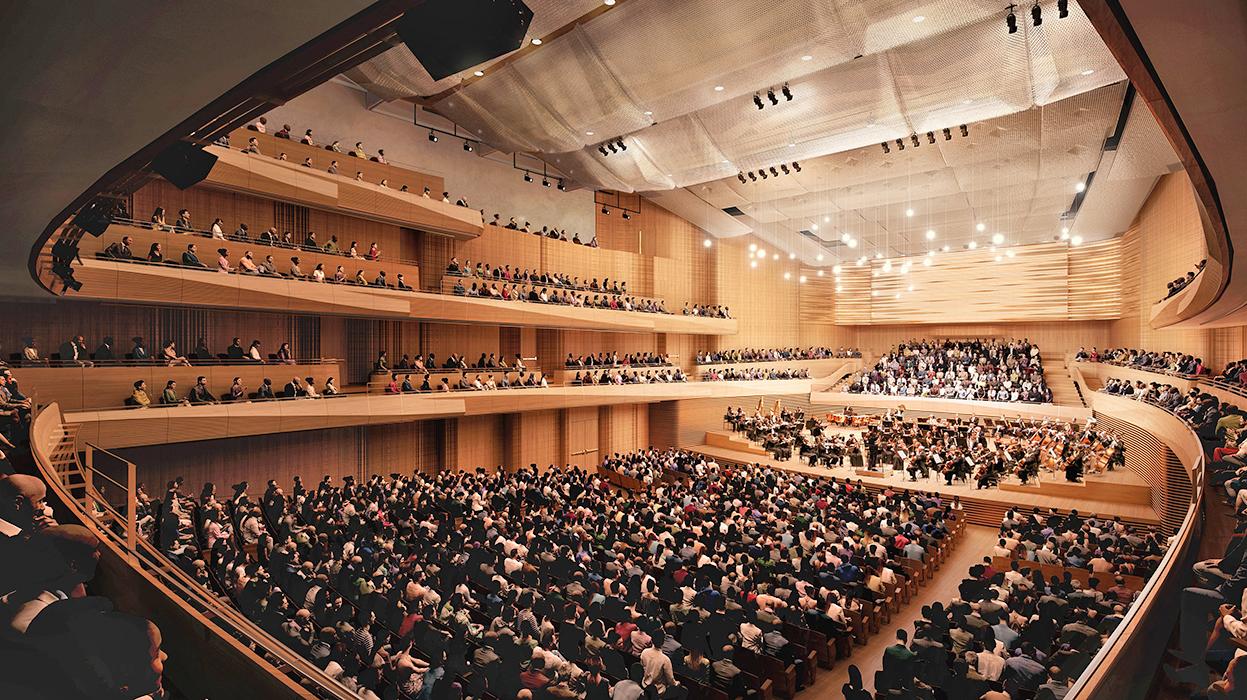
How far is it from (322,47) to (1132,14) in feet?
9.64

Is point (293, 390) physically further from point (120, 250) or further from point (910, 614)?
point (910, 614)

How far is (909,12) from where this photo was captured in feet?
31.3

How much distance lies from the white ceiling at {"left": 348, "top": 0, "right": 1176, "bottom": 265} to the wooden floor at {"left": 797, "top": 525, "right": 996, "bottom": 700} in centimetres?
851

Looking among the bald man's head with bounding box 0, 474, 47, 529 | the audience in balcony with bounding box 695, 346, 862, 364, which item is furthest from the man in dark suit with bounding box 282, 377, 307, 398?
the audience in balcony with bounding box 695, 346, 862, 364

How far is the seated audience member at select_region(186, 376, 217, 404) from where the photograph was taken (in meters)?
11.4

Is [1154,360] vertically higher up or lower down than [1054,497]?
higher up

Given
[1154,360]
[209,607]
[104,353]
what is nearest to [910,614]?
[209,607]

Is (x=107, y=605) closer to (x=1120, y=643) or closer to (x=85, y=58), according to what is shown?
(x=85, y=58)

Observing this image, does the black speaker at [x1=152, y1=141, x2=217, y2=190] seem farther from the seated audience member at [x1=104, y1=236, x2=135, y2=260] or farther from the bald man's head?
the seated audience member at [x1=104, y1=236, x2=135, y2=260]

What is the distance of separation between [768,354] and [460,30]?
2521 centimetres

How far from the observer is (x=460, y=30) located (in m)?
2.54

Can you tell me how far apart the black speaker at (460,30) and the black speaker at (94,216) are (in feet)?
10.9

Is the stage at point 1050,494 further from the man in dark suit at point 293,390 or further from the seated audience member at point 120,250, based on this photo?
the seated audience member at point 120,250

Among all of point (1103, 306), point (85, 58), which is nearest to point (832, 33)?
point (85, 58)
